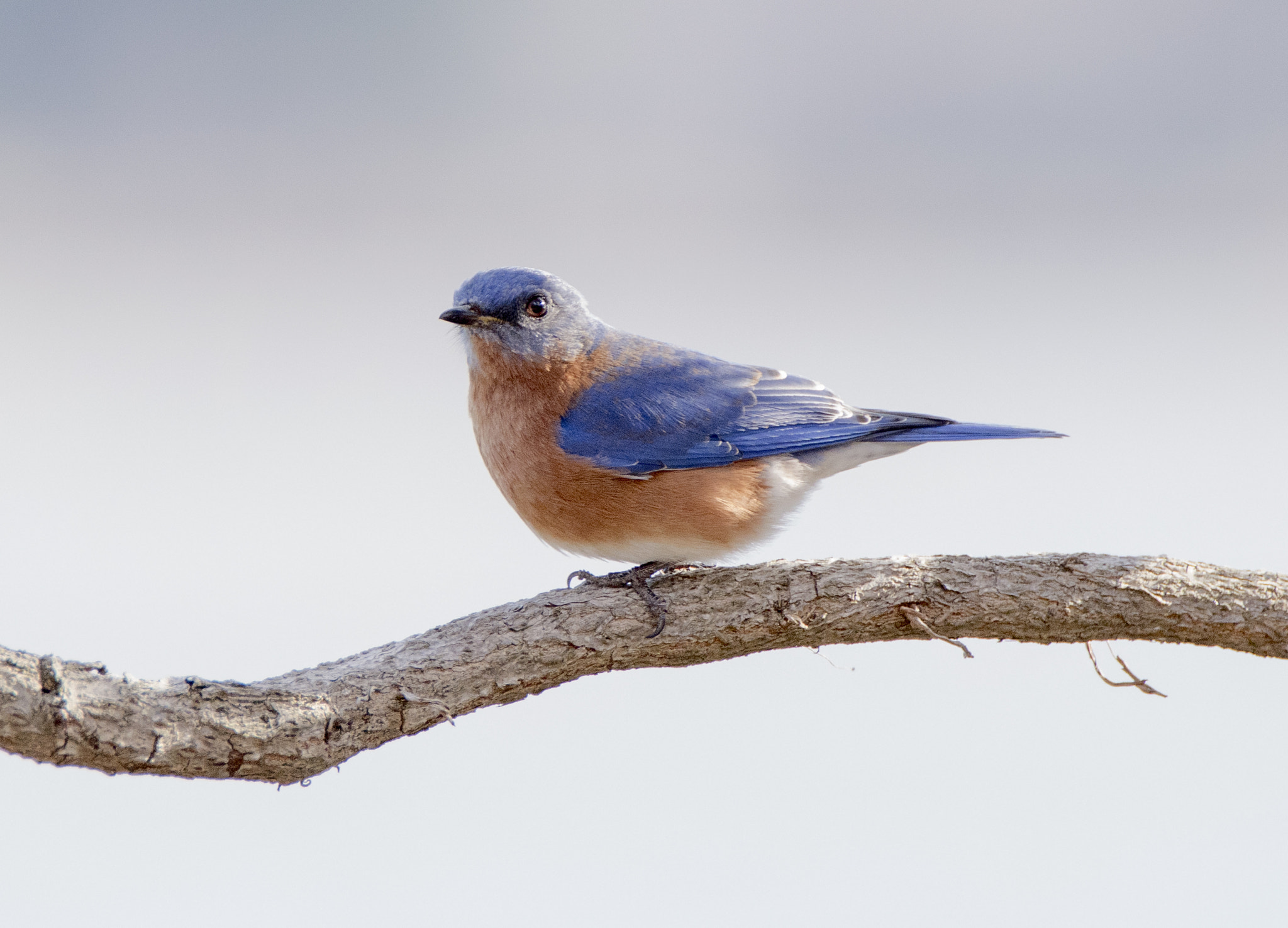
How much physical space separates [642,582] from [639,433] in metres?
0.37

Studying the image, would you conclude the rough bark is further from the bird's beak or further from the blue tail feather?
the bird's beak

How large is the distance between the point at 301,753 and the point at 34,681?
0.48 metres

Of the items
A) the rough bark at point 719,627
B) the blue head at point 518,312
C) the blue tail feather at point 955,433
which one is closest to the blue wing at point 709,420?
the blue tail feather at point 955,433

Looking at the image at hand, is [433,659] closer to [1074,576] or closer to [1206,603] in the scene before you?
[1074,576]

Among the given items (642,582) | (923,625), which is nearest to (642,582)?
(642,582)

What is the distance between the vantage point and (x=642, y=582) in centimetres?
260

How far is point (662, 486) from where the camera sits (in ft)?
8.64

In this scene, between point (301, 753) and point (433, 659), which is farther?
point (433, 659)

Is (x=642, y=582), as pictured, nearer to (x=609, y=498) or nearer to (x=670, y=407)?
(x=609, y=498)

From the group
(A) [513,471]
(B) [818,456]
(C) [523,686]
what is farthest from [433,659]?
(B) [818,456]

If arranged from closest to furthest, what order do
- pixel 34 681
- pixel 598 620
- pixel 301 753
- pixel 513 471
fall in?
pixel 34 681 → pixel 301 753 → pixel 598 620 → pixel 513 471

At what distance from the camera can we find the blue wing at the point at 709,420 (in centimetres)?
269

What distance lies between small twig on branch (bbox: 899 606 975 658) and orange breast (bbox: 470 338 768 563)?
40 centimetres

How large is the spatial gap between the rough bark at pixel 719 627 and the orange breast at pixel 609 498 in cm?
11
